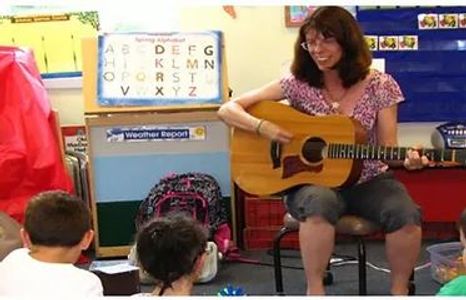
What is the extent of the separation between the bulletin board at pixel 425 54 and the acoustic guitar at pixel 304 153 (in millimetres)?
1136

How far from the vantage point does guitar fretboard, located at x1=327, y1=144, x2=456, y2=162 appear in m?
2.24

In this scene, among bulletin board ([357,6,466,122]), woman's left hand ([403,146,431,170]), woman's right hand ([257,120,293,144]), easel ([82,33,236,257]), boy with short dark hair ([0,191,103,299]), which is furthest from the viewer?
bulletin board ([357,6,466,122])

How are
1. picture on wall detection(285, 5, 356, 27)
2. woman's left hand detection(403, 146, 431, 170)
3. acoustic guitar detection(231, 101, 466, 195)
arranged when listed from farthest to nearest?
picture on wall detection(285, 5, 356, 27) < acoustic guitar detection(231, 101, 466, 195) < woman's left hand detection(403, 146, 431, 170)

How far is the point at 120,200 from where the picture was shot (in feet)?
11.1

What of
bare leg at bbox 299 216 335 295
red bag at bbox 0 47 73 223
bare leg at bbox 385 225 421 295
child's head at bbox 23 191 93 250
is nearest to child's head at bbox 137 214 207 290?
child's head at bbox 23 191 93 250

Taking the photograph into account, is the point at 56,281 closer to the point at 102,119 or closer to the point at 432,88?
the point at 102,119

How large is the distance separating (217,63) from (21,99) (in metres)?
0.89

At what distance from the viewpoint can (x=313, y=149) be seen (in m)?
2.49

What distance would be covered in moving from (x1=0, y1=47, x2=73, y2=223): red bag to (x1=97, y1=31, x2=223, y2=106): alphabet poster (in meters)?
0.29

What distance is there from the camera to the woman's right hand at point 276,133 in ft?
8.27

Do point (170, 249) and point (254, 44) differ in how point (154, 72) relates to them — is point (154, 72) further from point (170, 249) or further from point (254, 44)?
point (170, 249)

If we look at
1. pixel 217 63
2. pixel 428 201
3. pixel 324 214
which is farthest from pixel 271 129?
pixel 428 201

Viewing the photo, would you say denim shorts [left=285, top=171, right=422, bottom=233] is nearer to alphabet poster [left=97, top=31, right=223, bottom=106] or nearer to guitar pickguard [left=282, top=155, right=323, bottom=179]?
guitar pickguard [left=282, top=155, right=323, bottom=179]

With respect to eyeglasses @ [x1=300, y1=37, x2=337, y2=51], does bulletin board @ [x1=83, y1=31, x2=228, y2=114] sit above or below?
below
